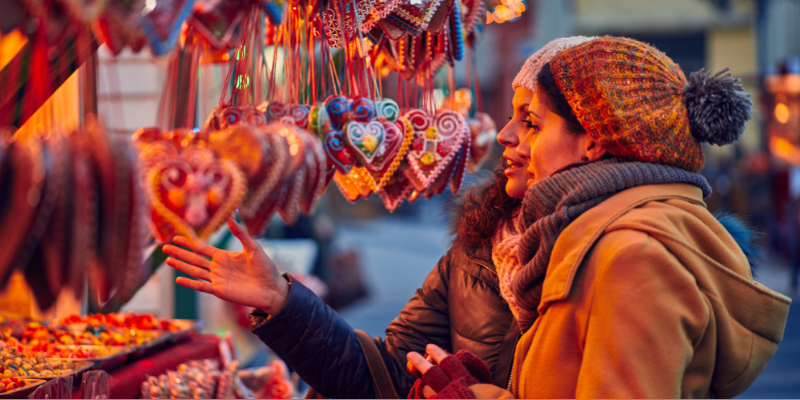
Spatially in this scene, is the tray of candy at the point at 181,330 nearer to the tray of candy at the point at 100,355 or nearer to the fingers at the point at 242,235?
the tray of candy at the point at 100,355

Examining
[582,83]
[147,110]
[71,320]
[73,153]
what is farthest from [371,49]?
[147,110]

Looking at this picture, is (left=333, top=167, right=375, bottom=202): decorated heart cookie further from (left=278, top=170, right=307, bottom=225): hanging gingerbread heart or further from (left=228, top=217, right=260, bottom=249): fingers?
(left=278, top=170, right=307, bottom=225): hanging gingerbread heart

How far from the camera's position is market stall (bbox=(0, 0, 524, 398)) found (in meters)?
0.75

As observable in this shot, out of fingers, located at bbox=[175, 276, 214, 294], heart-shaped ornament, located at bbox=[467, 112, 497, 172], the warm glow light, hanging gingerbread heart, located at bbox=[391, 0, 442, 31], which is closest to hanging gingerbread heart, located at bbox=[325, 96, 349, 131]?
hanging gingerbread heart, located at bbox=[391, 0, 442, 31]

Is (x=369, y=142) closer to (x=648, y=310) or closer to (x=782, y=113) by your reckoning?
(x=648, y=310)

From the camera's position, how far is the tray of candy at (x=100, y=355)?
1508 millimetres

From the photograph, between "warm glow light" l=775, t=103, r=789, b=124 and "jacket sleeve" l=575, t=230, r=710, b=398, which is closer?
"jacket sleeve" l=575, t=230, r=710, b=398

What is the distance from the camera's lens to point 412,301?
1.65m

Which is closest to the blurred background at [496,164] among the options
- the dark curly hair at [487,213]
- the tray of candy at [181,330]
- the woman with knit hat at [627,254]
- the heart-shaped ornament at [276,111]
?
the dark curly hair at [487,213]

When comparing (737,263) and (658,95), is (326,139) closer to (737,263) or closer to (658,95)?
(658,95)

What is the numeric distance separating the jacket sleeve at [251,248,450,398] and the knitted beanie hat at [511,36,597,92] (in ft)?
1.70

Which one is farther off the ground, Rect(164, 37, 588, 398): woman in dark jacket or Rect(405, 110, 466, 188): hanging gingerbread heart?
Rect(405, 110, 466, 188): hanging gingerbread heart

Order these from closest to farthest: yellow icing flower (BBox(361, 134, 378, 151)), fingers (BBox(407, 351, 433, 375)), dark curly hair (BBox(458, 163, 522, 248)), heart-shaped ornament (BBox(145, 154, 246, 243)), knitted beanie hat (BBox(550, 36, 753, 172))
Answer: heart-shaped ornament (BBox(145, 154, 246, 243)), knitted beanie hat (BBox(550, 36, 753, 172)), fingers (BBox(407, 351, 433, 375)), yellow icing flower (BBox(361, 134, 378, 151)), dark curly hair (BBox(458, 163, 522, 248))

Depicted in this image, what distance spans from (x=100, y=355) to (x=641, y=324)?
4.19ft
